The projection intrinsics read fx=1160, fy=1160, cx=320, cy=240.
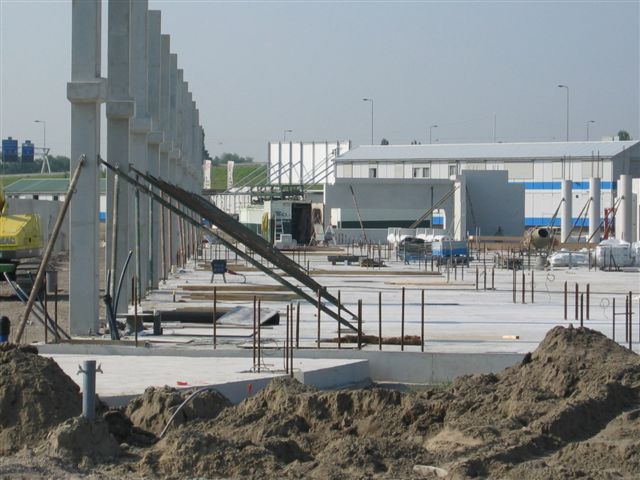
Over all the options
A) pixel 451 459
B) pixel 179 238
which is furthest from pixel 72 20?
pixel 179 238

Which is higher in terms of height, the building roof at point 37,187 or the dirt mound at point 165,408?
the building roof at point 37,187

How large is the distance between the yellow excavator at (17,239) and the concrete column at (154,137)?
3490mm

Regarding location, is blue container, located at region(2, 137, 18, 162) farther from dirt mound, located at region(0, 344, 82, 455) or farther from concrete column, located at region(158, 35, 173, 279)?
dirt mound, located at region(0, 344, 82, 455)

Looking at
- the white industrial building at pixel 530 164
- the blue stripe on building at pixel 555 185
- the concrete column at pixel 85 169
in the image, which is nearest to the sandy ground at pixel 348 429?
the concrete column at pixel 85 169

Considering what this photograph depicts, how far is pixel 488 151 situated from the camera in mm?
87312

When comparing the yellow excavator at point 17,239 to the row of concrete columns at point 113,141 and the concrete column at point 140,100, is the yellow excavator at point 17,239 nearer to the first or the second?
the row of concrete columns at point 113,141

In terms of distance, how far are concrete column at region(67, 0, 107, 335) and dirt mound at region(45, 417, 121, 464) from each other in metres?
8.95

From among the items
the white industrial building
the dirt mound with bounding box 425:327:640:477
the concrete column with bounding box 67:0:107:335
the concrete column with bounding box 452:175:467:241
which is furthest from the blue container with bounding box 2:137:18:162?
the dirt mound with bounding box 425:327:640:477

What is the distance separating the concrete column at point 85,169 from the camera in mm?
18938

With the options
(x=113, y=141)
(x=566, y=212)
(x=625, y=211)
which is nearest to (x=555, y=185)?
(x=566, y=212)

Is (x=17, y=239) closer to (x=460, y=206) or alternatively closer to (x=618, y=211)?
(x=618, y=211)

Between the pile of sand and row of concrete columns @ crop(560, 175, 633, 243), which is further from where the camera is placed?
row of concrete columns @ crop(560, 175, 633, 243)

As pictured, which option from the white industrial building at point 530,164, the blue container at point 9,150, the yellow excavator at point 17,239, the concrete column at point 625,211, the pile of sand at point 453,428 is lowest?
the pile of sand at point 453,428

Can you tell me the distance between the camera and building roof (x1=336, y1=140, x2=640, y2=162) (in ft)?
277
